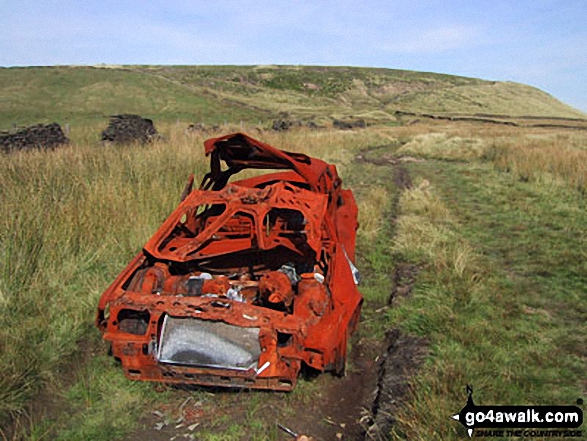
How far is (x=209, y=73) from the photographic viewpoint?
88.9 metres

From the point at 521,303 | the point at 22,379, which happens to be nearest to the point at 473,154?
the point at 521,303

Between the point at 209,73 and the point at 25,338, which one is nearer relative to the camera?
the point at 25,338

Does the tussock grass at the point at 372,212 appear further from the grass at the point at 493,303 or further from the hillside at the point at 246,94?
the hillside at the point at 246,94

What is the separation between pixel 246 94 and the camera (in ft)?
228

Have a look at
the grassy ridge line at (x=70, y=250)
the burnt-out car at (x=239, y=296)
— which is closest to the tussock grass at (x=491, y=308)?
the burnt-out car at (x=239, y=296)

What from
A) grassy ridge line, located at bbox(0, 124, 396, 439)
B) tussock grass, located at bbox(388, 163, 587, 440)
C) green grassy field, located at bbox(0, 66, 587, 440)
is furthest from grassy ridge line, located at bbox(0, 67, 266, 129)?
tussock grass, located at bbox(388, 163, 587, 440)

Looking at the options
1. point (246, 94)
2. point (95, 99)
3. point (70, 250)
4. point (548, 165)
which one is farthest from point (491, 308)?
point (246, 94)

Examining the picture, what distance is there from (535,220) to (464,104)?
81884 mm

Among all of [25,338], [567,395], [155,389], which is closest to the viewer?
[567,395]

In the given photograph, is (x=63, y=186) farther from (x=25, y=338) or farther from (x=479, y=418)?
(x=479, y=418)

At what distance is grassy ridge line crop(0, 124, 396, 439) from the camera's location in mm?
3283

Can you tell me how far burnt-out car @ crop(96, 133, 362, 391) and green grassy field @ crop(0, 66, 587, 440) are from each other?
311 mm

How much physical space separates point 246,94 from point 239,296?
68807mm

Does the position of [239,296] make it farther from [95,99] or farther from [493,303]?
[95,99]
